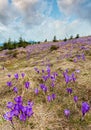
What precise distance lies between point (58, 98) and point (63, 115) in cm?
105

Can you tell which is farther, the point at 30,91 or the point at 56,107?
the point at 30,91

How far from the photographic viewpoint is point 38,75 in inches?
352

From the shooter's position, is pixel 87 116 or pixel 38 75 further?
pixel 38 75

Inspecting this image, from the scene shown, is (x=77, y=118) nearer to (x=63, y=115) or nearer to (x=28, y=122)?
(x=63, y=115)

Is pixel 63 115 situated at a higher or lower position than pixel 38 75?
lower

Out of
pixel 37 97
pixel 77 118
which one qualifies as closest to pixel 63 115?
pixel 77 118

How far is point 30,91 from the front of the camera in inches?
293

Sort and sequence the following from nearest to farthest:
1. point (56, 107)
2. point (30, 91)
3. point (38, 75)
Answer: point (56, 107), point (30, 91), point (38, 75)

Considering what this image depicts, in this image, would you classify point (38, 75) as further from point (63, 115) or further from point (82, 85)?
point (63, 115)

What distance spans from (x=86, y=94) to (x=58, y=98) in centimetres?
88

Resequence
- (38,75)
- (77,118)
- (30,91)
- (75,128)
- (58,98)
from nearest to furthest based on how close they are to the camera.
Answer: (75,128), (77,118), (58,98), (30,91), (38,75)

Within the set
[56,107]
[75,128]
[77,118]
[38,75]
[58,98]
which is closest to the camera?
[75,128]

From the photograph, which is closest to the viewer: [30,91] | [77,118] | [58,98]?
[77,118]

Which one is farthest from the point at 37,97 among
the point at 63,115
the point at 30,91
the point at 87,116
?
the point at 87,116
